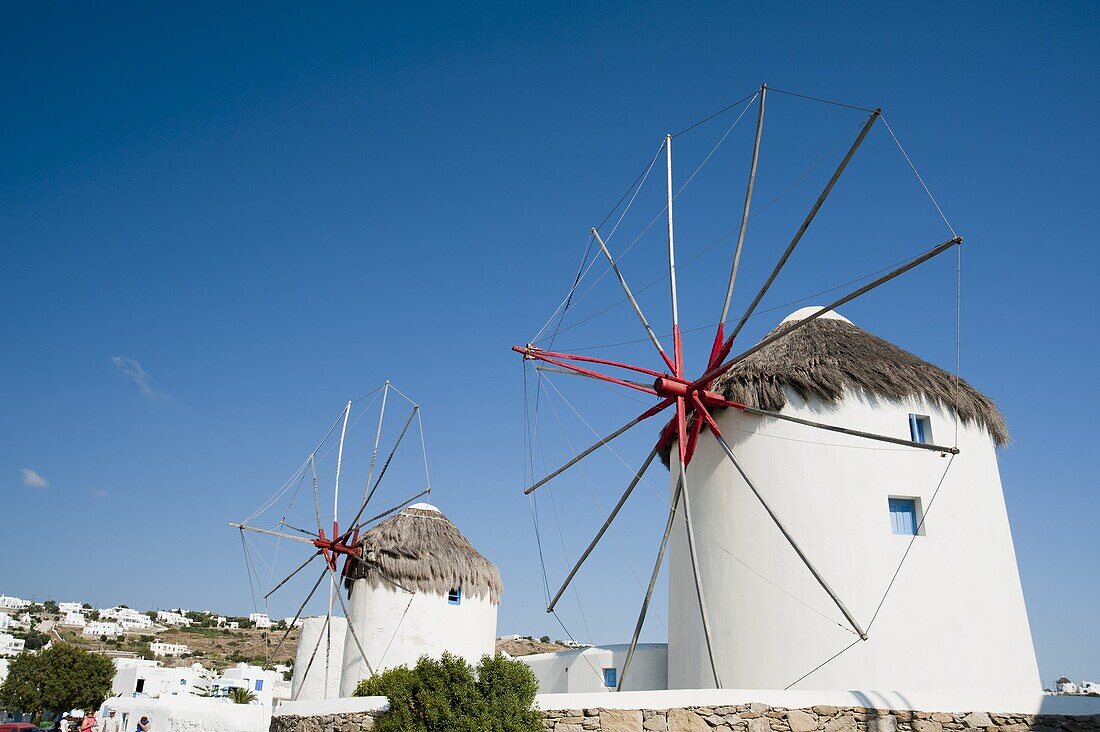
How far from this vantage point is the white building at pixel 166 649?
2343 inches

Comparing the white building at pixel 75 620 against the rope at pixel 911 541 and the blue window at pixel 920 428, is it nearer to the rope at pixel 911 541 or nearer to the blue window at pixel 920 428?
the rope at pixel 911 541

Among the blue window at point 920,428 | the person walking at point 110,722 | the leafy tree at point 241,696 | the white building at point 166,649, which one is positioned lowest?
the person walking at point 110,722

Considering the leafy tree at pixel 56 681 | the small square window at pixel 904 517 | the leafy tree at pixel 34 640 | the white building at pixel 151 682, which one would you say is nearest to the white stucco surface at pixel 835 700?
the small square window at pixel 904 517

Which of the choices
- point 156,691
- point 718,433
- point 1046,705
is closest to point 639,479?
point 718,433

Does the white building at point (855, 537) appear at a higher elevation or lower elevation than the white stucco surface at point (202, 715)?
higher

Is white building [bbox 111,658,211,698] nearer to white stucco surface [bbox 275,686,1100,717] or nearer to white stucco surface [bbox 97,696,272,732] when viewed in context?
white stucco surface [bbox 97,696,272,732]

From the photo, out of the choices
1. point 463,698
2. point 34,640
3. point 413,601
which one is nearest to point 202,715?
point 413,601

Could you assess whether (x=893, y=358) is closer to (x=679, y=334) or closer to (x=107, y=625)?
(x=679, y=334)

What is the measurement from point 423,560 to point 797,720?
41.9 feet

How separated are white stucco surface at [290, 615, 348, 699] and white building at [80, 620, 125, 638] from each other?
180 feet

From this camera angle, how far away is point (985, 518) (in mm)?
12297

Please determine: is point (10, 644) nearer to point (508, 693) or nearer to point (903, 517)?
point (508, 693)

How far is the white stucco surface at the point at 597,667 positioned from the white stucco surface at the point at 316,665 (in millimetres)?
7960

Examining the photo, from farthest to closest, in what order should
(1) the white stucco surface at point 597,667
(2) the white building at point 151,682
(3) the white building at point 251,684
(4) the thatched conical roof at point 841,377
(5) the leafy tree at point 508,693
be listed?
(2) the white building at point 151,682 → (3) the white building at point 251,684 → (1) the white stucco surface at point 597,667 → (4) the thatched conical roof at point 841,377 → (5) the leafy tree at point 508,693
